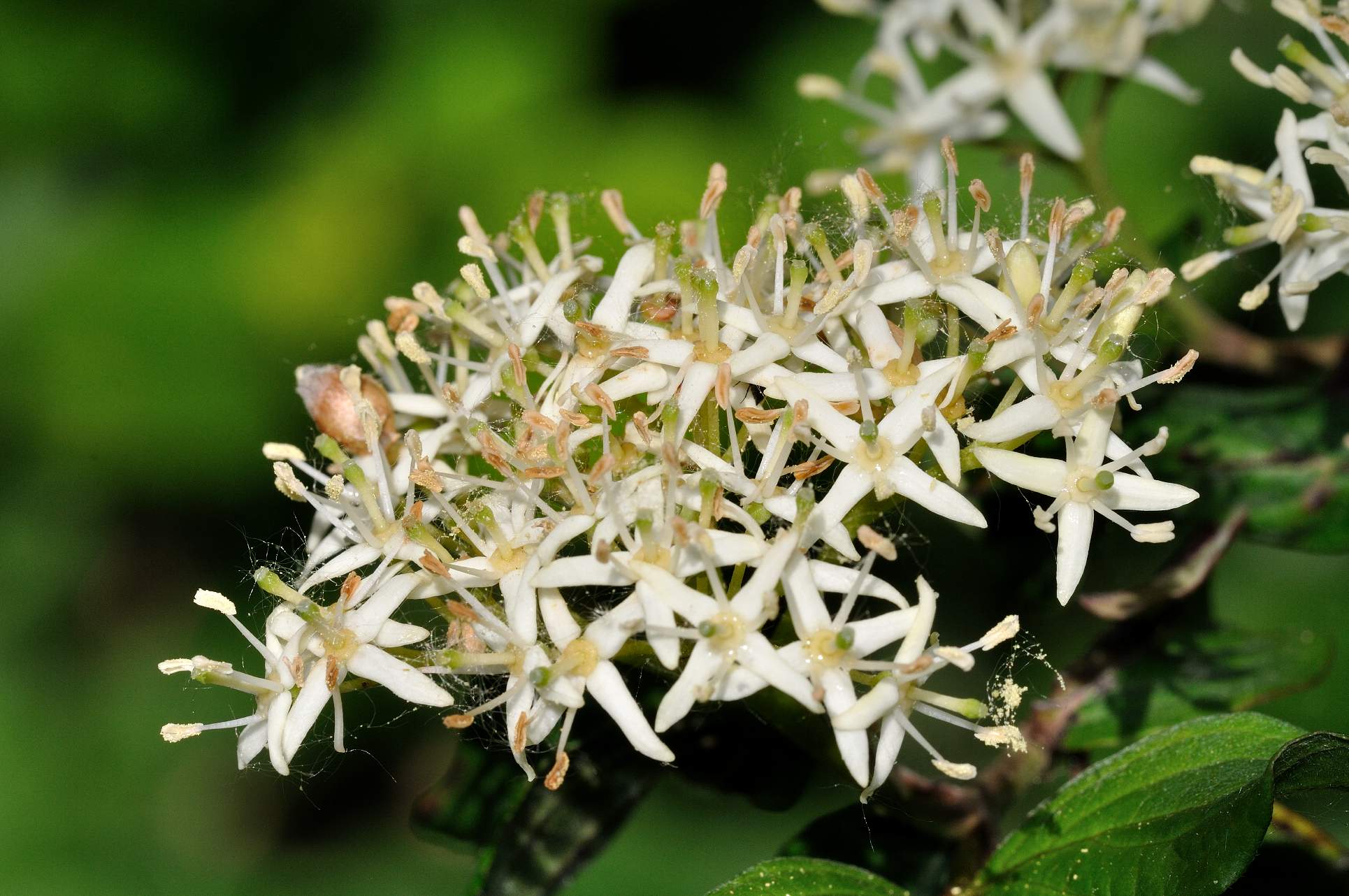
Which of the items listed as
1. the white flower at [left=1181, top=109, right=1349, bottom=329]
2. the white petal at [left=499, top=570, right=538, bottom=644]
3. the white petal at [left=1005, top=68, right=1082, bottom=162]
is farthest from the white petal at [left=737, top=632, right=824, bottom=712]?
the white petal at [left=1005, top=68, right=1082, bottom=162]

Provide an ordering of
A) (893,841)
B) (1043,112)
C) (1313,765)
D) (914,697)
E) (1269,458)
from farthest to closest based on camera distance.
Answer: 1. (1043,112)
2. (1269,458)
3. (893,841)
4. (914,697)
5. (1313,765)

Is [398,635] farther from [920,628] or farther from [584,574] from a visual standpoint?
[920,628]

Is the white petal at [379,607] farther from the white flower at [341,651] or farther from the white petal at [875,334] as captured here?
the white petal at [875,334]

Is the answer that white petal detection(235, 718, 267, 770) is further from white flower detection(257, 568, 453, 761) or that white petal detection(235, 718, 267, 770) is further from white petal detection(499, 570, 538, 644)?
white petal detection(499, 570, 538, 644)

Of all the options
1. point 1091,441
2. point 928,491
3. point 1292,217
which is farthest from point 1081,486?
point 1292,217

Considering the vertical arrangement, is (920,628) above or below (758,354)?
below

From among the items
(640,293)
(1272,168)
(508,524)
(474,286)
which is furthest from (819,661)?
(1272,168)

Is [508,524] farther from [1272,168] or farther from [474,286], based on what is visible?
[1272,168]

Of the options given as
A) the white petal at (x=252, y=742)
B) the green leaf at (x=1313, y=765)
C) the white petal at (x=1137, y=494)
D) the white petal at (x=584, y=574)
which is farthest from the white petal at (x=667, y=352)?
the green leaf at (x=1313, y=765)
